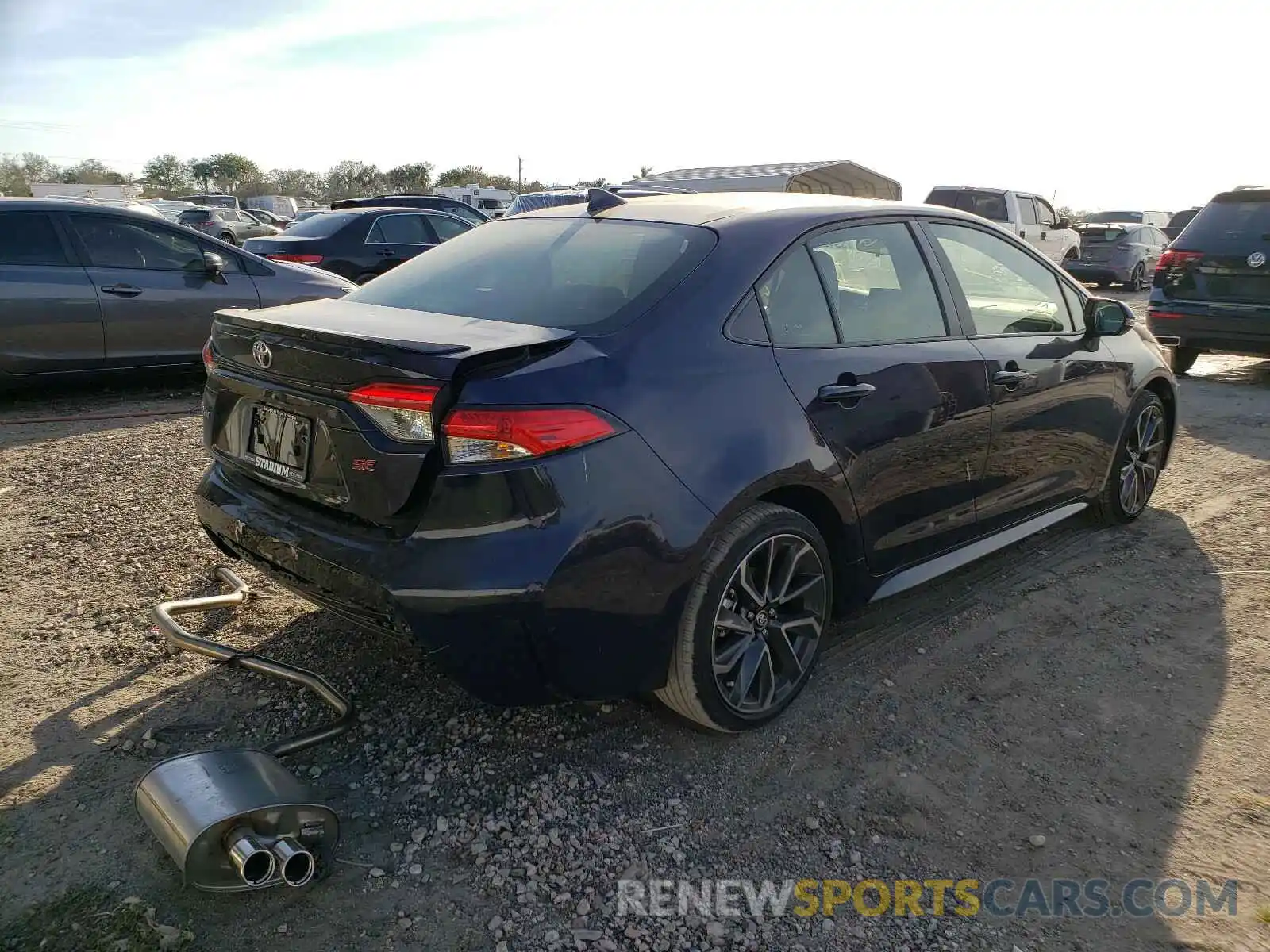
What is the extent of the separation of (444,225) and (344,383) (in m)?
10.7

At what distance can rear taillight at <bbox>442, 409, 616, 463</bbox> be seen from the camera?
2.37 metres

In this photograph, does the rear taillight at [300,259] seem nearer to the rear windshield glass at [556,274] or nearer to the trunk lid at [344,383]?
the rear windshield glass at [556,274]

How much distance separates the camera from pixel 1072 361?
13.7 ft

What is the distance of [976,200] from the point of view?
16.6 metres

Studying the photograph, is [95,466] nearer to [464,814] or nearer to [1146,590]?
[464,814]

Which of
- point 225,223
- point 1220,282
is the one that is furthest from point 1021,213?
point 225,223

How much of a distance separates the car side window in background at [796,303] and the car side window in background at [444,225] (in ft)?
32.7

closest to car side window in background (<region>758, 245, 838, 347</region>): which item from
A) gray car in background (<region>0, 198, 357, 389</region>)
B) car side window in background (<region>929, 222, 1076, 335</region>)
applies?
car side window in background (<region>929, 222, 1076, 335</region>)

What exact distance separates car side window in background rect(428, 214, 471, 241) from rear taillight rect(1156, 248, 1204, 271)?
8057mm

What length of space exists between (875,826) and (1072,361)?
8.19ft

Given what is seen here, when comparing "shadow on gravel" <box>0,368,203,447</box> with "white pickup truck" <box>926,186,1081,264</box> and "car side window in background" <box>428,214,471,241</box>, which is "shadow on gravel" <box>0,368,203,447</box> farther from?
"white pickup truck" <box>926,186,1081,264</box>

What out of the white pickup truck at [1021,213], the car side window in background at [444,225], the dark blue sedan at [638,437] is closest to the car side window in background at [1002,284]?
the dark blue sedan at [638,437]

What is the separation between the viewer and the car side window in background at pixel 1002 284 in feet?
12.4

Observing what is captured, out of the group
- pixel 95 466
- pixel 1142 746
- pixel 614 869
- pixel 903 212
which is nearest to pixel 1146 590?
pixel 1142 746
